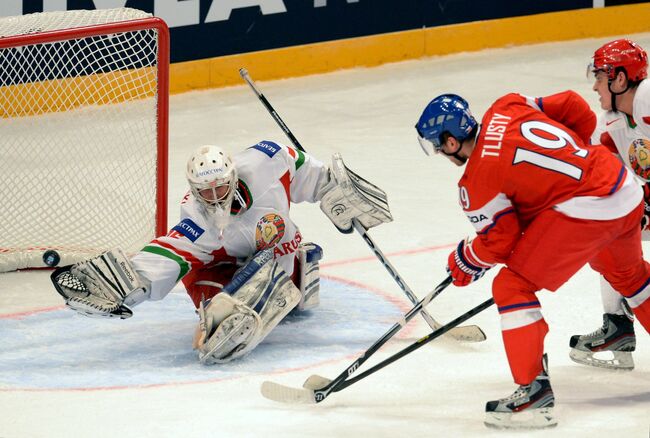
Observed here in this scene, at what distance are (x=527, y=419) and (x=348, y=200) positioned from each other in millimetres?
1286

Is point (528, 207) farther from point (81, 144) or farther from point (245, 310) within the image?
point (81, 144)

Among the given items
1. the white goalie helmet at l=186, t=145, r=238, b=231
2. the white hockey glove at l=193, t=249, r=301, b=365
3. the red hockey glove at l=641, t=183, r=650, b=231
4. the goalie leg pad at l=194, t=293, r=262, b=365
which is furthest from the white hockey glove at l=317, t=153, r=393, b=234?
the red hockey glove at l=641, t=183, r=650, b=231

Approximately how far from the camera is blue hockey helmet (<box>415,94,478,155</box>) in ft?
12.6

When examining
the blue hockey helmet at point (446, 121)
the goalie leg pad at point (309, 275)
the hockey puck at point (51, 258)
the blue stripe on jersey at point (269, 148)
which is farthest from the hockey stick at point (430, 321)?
the hockey puck at point (51, 258)

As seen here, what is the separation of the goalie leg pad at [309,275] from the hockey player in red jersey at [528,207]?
102 cm

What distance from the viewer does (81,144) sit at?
20.4 feet

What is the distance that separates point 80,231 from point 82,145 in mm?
693

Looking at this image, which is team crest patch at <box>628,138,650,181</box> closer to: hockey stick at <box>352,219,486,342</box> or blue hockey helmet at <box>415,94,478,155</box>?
hockey stick at <box>352,219,486,342</box>

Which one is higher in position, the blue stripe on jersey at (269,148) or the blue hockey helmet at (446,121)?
the blue hockey helmet at (446,121)

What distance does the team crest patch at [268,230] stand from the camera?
4.62 meters

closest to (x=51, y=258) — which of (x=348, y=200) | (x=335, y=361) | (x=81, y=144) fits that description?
(x=81, y=144)

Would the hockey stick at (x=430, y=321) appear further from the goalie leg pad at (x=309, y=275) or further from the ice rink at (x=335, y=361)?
the goalie leg pad at (x=309, y=275)

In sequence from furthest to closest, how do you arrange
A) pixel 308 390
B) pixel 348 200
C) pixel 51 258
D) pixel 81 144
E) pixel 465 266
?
pixel 81 144, pixel 51 258, pixel 348 200, pixel 308 390, pixel 465 266

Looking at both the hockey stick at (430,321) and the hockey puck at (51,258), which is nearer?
the hockey stick at (430,321)
